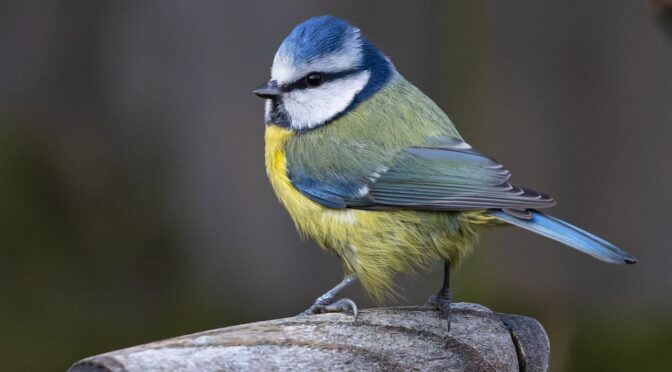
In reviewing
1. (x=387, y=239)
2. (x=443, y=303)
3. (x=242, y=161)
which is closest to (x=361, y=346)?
(x=443, y=303)

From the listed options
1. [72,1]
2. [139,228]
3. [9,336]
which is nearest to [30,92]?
[72,1]

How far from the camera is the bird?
1.92 meters

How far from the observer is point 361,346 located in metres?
1.41

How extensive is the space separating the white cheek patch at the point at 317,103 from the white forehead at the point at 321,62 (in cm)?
4

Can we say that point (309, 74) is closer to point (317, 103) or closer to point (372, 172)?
point (317, 103)

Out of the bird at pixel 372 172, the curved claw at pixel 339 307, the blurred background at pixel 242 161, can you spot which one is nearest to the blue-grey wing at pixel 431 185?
the bird at pixel 372 172

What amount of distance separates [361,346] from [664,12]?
2.20 feet

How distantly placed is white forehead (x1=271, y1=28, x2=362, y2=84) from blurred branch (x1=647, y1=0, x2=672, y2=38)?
30.0 inches

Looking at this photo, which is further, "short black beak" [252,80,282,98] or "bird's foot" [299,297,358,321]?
"short black beak" [252,80,282,98]

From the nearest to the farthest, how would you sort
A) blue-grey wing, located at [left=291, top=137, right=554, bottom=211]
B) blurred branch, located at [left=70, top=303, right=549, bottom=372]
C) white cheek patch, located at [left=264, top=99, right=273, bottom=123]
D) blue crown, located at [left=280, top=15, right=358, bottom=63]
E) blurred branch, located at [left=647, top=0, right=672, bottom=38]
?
blurred branch, located at [left=70, top=303, right=549, bottom=372]
blurred branch, located at [left=647, top=0, right=672, bottom=38]
blue-grey wing, located at [left=291, top=137, right=554, bottom=211]
blue crown, located at [left=280, top=15, right=358, bottom=63]
white cheek patch, located at [left=264, top=99, right=273, bottom=123]

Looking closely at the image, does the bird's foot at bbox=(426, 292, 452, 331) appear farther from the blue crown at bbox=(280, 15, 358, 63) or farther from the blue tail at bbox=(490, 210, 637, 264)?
the blue crown at bbox=(280, 15, 358, 63)

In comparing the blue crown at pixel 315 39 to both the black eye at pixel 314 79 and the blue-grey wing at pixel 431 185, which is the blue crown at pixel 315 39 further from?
the blue-grey wing at pixel 431 185

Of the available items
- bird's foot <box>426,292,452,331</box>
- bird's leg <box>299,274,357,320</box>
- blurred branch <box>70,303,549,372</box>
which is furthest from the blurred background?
blurred branch <box>70,303,549,372</box>

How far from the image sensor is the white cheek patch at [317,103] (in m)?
2.15
